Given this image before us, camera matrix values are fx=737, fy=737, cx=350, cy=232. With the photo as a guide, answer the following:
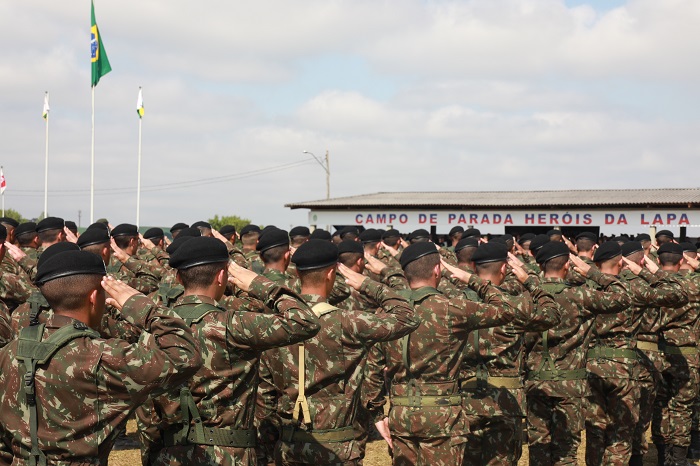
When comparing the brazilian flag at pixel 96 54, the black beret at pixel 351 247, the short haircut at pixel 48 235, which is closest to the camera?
the black beret at pixel 351 247

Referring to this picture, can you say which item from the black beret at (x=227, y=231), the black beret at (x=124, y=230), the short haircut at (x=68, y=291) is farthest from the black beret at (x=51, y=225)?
the short haircut at (x=68, y=291)

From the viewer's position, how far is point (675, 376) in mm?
10328

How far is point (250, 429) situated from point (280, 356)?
76 centimetres

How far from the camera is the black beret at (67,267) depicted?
378cm

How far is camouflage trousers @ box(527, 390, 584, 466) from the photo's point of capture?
795 cm

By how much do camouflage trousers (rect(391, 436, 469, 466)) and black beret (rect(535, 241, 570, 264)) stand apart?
2409 mm

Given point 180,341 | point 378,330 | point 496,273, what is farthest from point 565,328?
point 180,341

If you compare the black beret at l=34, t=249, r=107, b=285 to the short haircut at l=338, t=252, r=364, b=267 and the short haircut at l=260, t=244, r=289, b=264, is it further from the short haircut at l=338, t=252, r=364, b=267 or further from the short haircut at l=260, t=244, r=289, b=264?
the short haircut at l=338, t=252, r=364, b=267

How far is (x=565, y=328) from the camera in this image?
26.2 ft

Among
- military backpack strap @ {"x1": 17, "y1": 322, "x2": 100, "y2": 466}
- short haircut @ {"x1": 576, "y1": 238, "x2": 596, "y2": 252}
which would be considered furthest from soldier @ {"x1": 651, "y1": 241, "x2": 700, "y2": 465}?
military backpack strap @ {"x1": 17, "y1": 322, "x2": 100, "y2": 466}

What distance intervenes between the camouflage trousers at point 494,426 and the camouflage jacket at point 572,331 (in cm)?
77

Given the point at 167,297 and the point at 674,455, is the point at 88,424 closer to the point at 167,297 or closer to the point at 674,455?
the point at 167,297

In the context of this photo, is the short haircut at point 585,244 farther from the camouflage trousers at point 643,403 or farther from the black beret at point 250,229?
the black beret at point 250,229

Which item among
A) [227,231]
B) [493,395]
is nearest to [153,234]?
[227,231]
